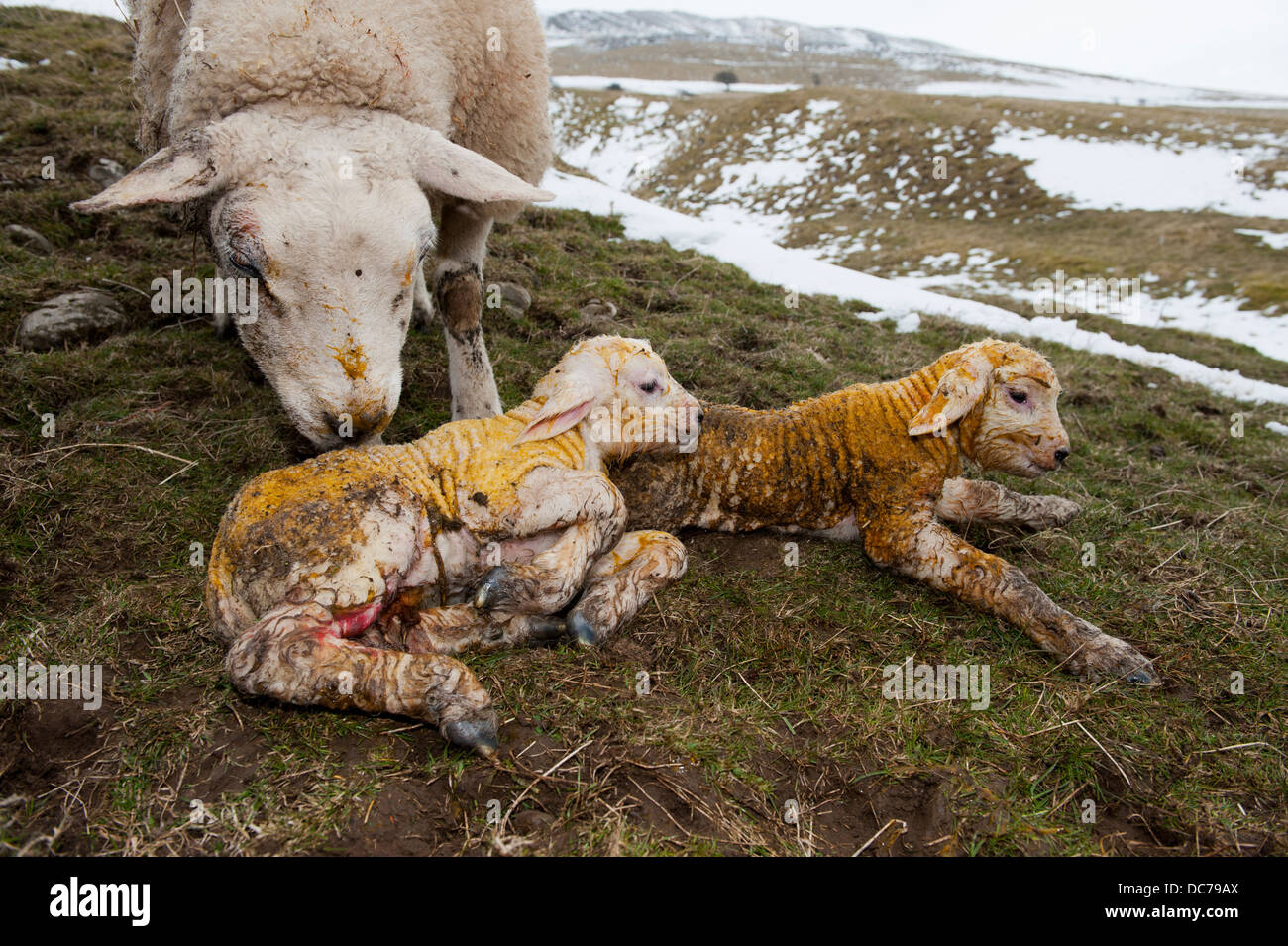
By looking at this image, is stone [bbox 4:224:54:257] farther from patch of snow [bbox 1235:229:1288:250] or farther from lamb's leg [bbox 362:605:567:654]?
patch of snow [bbox 1235:229:1288:250]

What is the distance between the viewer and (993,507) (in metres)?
4.49

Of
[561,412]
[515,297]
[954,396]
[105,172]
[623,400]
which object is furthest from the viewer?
[105,172]

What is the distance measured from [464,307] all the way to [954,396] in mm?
3037

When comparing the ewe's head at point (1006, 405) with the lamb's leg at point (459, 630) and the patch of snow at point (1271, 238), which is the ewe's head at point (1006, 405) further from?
the patch of snow at point (1271, 238)

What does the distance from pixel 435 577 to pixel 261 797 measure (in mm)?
1157

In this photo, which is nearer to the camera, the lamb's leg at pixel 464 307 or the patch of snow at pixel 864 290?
the lamb's leg at pixel 464 307

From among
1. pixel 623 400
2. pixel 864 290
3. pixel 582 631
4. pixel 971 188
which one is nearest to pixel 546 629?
pixel 582 631

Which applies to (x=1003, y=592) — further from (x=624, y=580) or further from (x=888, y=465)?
(x=624, y=580)

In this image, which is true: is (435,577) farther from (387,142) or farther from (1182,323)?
(1182,323)

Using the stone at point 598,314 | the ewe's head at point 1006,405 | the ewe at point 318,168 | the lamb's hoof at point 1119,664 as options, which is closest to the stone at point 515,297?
the stone at point 598,314

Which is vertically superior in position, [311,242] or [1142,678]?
[311,242]

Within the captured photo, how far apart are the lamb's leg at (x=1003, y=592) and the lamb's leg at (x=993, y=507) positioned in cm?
37

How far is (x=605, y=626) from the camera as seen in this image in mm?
3439

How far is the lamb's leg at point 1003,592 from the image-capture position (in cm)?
352
